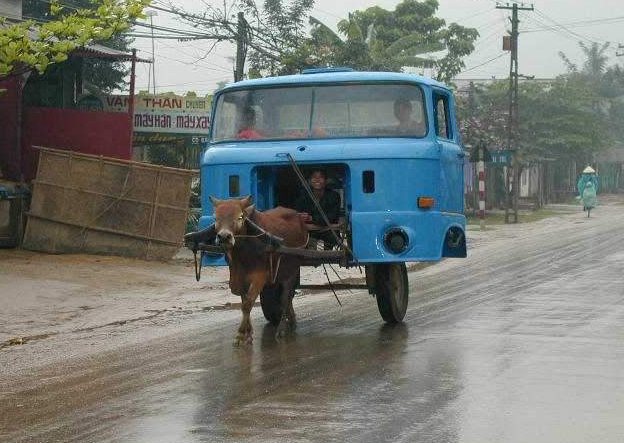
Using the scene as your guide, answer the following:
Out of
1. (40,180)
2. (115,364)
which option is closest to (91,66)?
(40,180)

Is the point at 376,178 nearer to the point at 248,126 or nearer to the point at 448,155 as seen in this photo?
the point at 448,155

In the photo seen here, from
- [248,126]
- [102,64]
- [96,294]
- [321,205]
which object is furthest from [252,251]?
[102,64]

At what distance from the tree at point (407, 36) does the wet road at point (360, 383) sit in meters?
26.9

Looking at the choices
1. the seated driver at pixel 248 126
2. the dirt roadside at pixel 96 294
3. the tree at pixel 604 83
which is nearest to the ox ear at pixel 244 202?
the seated driver at pixel 248 126

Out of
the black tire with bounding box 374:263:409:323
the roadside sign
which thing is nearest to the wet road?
the black tire with bounding box 374:263:409:323

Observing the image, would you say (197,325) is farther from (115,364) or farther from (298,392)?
(298,392)

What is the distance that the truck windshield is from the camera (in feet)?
42.1

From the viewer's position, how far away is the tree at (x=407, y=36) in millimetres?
41250

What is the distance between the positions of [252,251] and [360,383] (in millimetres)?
2619

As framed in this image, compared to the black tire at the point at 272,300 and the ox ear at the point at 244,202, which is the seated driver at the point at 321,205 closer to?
the black tire at the point at 272,300

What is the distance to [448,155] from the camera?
13.2m

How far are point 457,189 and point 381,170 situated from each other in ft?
5.67

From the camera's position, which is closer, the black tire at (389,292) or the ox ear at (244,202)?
the ox ear at (244,202)

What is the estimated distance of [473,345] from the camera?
1141 cm
